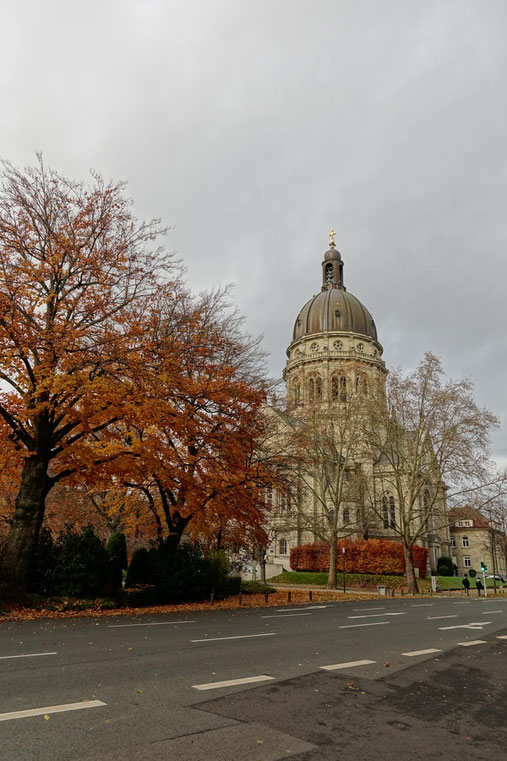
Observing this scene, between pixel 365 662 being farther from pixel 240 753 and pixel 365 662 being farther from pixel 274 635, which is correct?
pixel 240 753

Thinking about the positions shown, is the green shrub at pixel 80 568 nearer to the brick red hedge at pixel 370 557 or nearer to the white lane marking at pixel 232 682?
the white lane marking at pixel 232 682

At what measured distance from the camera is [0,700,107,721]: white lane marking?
491 cm

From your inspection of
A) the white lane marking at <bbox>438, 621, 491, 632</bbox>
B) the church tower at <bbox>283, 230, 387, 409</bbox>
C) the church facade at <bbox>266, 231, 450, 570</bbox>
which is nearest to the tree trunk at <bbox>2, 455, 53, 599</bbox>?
the white lane marking at <bbox>438, 621, 491, 632</bbox>

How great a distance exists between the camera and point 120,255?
16.5 m

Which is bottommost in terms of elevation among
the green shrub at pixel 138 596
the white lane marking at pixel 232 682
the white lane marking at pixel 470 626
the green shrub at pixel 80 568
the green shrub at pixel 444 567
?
the white lane marking at pixel 232 682

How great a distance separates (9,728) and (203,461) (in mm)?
13819

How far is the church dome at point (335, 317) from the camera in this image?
7038 cm

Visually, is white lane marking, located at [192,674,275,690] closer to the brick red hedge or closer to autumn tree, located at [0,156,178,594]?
autumn tree, located at [0,156,178,594]

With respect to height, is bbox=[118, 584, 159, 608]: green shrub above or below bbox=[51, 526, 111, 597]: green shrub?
below

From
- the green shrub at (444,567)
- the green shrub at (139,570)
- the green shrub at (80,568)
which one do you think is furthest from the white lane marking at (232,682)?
the green shrub at (444,567)

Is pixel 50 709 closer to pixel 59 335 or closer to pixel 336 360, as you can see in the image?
pixel 59 335

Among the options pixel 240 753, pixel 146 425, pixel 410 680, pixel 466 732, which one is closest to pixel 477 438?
pixel 146 425

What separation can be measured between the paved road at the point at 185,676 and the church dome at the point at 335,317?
192 ft

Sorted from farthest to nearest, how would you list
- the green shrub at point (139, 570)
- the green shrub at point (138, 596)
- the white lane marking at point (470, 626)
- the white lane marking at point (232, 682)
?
the green shrub at point (139, 570)
the green shrub at point (138, 596)
the white lane marking at point (470, 626)
the white lane marking at point (232, 682)
